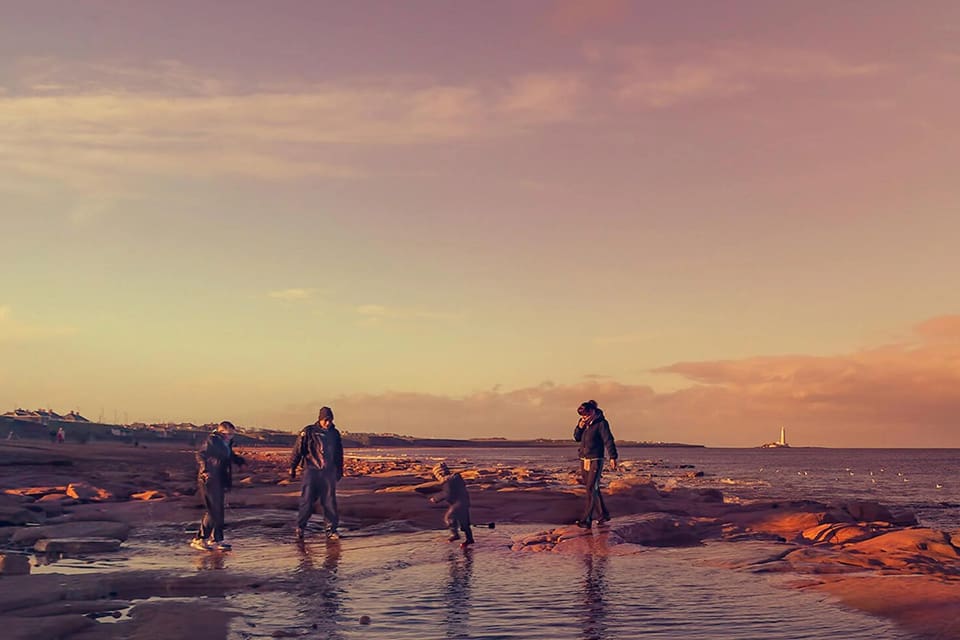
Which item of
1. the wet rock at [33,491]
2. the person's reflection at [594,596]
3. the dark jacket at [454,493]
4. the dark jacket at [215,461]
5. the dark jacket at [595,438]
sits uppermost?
the dark jacket at [595,438]

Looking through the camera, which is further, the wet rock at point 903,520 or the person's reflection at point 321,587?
the wet rock at point 903,520

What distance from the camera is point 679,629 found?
999cm

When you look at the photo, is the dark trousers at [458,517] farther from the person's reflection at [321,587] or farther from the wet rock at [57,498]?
the wet rock at [57,498]

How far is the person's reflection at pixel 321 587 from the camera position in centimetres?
1048

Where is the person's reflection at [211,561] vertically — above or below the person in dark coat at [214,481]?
below

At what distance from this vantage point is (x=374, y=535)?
2036 centimetres

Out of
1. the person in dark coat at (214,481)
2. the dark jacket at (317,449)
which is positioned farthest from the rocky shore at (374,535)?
the dark jacket at (317,449)

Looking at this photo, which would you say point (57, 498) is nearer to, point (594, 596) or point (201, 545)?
point (201, 545)

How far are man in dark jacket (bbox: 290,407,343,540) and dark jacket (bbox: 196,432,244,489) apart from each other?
1441 mm

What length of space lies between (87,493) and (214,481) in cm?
1326

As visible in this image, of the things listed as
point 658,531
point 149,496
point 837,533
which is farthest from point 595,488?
point 149,496

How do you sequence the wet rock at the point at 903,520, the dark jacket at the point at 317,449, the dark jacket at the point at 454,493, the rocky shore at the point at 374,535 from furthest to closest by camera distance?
the wet rock at the point at 903,520, the dark jacket at the point at 317,449, the dark jacket at the point at 454,493, the rocky shore at the point at 374,535

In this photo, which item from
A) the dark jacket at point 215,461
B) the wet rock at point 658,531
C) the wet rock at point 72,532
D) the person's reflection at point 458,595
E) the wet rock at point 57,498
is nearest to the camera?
the person's reflection at point 458,595

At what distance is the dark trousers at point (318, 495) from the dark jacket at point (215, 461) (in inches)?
65.2
